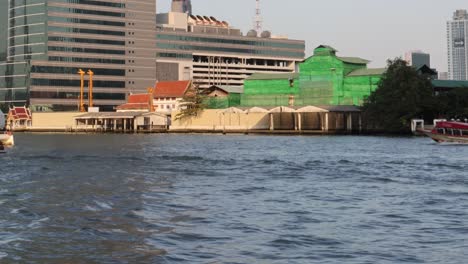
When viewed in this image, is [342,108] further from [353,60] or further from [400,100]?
[400,100]

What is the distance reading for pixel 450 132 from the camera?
11106cm

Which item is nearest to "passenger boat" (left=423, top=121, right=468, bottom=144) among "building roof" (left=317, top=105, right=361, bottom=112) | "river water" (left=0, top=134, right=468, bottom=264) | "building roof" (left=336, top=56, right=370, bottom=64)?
"river water" (left=0, top=134, right=468, bottom=264)

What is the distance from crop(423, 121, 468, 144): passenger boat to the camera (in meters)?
110

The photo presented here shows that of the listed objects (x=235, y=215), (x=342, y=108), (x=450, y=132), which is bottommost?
(x=235, y=215)

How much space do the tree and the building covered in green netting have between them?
59.5 ft

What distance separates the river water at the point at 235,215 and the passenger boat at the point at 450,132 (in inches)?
2041

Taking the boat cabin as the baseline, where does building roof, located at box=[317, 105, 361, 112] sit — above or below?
above

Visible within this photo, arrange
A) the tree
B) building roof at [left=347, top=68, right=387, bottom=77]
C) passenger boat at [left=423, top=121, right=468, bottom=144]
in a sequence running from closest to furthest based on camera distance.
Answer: passenger boat at [left=423, top=121, right=468, bottom=144], the tree, building roof at [left=347, top=68, right=387, bottom=77]

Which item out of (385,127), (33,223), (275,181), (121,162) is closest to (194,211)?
(33,223)

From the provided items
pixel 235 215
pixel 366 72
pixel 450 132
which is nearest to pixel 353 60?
pixel 366 72

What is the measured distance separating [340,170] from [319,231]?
1263 inches

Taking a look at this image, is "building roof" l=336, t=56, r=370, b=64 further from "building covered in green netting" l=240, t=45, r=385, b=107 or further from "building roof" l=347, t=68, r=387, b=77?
"building roof" l=347, t=68, r=387, b=77

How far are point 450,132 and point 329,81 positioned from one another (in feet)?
243

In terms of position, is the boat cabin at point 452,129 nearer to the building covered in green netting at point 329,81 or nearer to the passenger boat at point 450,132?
the passenger boat at point 450,132
